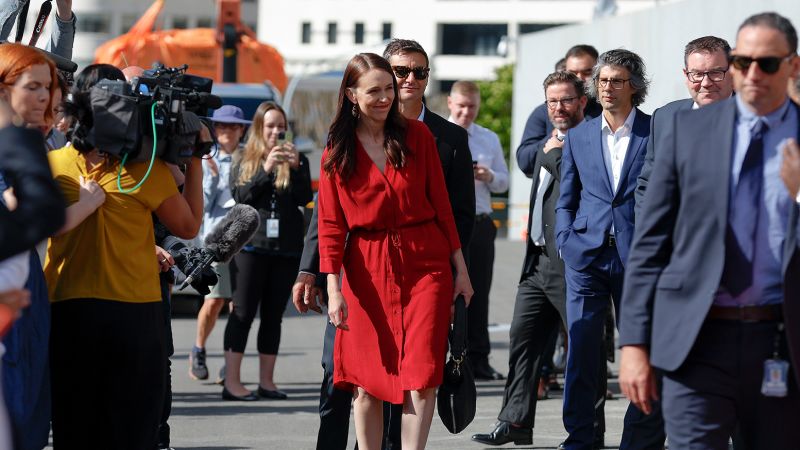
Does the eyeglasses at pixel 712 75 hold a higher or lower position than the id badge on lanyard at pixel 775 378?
higher

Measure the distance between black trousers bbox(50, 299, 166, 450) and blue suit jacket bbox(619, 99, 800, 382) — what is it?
1.82m

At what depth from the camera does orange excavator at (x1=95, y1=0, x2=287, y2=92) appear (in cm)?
2589

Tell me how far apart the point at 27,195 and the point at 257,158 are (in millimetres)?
6484

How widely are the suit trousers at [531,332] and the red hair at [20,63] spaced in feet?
13.2

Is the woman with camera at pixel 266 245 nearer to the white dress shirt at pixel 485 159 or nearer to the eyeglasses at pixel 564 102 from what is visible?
the white dress shirt at pixel 485 159

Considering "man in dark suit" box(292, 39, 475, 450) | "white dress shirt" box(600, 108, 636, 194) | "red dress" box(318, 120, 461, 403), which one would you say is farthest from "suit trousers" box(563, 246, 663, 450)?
"red dress" box(318, 120, 461, 403)

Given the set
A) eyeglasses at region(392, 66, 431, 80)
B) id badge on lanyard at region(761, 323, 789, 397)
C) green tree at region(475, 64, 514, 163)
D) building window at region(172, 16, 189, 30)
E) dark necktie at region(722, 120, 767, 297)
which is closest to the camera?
id badge on lanyard at region(761, 323, 789, 397)

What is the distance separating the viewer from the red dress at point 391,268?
6.96m

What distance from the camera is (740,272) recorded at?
510cm

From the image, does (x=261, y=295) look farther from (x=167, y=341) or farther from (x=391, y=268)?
(x=391, y=268)

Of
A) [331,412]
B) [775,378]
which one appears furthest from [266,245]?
[775,378]

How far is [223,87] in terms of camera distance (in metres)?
23.7

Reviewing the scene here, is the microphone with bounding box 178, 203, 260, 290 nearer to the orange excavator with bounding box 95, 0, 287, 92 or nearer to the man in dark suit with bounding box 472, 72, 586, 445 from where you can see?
the man in dark suit with bounding box 472, 72, 586, 445

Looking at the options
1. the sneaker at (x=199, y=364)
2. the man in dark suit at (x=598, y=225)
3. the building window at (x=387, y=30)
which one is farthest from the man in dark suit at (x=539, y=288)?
the building window at (x=387, y=30)
